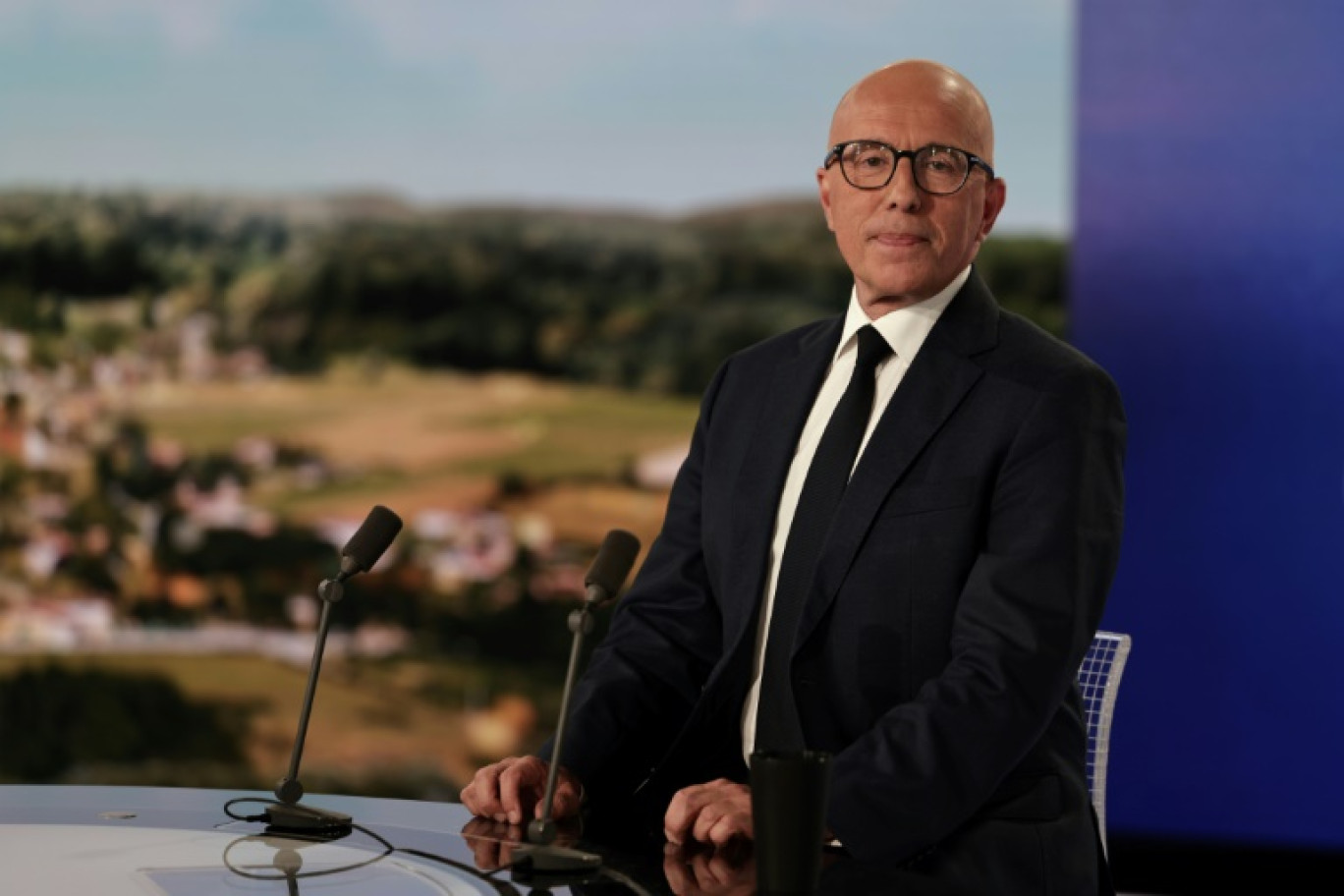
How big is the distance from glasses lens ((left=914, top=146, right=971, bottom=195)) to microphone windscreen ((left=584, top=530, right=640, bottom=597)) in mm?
597

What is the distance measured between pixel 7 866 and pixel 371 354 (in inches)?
143

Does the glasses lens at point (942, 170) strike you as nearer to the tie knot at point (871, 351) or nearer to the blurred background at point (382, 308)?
the tie knot at point (871, 351)

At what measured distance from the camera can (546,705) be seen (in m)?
4.91

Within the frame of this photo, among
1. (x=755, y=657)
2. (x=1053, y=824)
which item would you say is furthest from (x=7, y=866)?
(x=1053, y=824)

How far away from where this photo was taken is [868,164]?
6.61 ft

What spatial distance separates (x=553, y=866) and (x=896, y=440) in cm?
63

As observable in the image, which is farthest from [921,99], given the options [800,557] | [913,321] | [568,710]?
[568,710]

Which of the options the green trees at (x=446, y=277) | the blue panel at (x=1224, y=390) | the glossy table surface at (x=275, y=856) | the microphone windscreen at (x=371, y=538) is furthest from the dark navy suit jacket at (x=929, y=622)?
the green trees at (x=446, y=277)

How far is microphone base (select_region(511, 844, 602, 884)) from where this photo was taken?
1.53m

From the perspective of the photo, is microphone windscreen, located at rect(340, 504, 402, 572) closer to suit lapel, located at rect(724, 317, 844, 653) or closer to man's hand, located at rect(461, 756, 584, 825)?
man's hand, located at rect(461, 756, 584, 825)

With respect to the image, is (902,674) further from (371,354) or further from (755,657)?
(371,354)

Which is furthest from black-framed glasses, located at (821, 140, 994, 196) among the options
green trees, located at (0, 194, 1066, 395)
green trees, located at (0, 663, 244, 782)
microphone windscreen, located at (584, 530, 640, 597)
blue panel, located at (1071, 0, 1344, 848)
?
green trees, located at (0, 663, 244, 782)

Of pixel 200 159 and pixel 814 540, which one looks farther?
pixel 200 159

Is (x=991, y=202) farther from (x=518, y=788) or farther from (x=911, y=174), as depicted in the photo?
(x=518, y=788)
